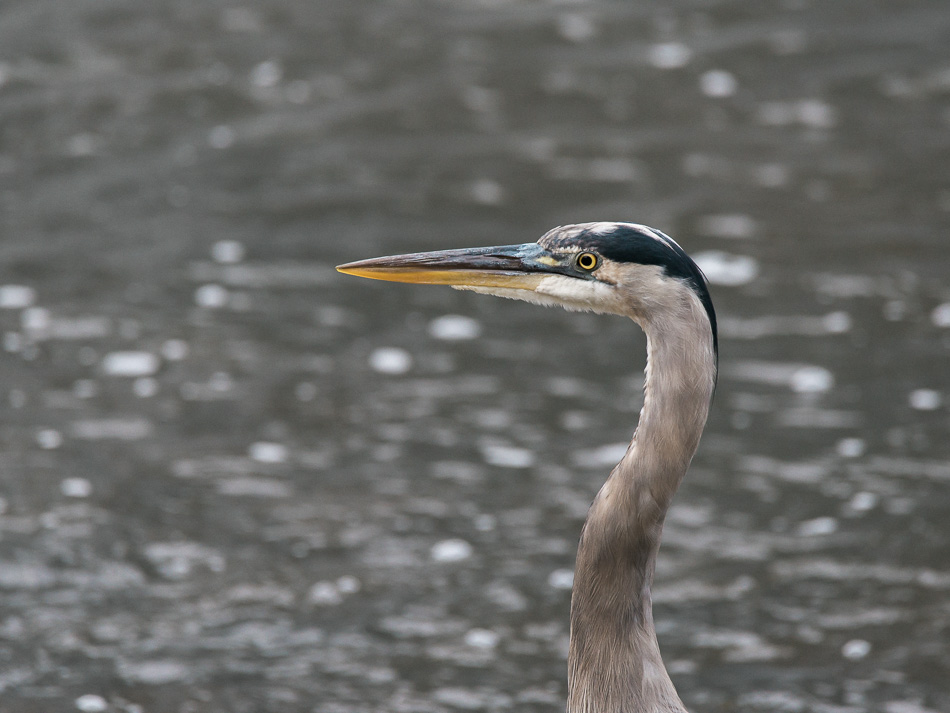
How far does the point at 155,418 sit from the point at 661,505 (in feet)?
12.5

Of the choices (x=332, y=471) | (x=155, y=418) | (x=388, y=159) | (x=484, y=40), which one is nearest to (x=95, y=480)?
(x=155, y=418)

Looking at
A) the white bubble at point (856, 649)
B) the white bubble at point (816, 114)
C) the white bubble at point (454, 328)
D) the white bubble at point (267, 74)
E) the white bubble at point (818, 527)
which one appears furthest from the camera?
the white bubble at point (267, 74)

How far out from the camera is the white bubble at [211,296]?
7.45 metres

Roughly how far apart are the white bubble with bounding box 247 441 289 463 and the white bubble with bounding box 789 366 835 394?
8.85 ft

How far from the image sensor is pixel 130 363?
6832 millimetres

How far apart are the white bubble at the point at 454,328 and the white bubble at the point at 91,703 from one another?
320cm

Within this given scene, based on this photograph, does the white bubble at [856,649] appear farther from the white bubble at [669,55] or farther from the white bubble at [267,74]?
the white bubble at [267,74]

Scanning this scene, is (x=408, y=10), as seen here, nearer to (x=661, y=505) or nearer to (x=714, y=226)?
(x=714, y=226)

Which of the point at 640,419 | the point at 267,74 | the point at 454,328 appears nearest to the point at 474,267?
the point at 640,419

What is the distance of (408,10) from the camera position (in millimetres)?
11133

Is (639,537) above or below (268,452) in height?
below

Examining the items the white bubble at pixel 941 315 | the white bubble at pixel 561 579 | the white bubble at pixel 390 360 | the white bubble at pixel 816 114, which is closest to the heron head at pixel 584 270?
the white bubble at pixel 561 579

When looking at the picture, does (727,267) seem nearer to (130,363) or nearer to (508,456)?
(508,456)

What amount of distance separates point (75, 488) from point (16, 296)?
2.14m
